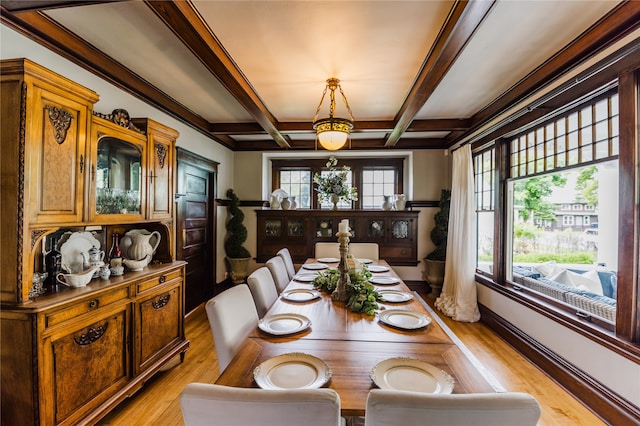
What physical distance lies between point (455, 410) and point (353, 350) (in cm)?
70

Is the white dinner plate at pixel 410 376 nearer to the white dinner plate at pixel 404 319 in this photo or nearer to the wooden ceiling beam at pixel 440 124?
the white dinner plate at pixel 404 319

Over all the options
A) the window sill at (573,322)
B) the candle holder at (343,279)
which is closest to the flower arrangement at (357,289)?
the candle holder at (343,279)

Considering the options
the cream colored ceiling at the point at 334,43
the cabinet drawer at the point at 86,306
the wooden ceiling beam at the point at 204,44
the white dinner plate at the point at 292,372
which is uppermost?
the cream colored ceiling at the point at 334,43

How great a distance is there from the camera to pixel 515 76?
→ 2.57m

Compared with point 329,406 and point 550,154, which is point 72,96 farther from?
point 550,154

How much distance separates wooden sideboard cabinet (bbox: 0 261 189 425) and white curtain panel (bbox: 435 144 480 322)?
3424 mm

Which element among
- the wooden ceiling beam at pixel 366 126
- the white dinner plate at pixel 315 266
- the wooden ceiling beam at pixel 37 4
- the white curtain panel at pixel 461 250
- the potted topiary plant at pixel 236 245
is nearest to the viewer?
the wooden ceiling beam at pixel 37 4

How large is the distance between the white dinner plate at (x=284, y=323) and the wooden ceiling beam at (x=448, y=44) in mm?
1963

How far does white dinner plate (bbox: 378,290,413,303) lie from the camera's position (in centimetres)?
214

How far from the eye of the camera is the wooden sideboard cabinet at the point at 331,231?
4758 millimetres

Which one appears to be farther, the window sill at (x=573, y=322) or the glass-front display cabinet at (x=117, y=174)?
the glass-front display cabinet at (x=117, y=174)

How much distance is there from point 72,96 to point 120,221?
2.85ft

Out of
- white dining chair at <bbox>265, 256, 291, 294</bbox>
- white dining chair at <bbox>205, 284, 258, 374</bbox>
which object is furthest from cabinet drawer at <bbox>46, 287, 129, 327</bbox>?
white dining chair at <bbox>265, 256, 291, 294</bbox>

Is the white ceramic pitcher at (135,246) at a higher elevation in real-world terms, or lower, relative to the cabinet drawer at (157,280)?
higher
